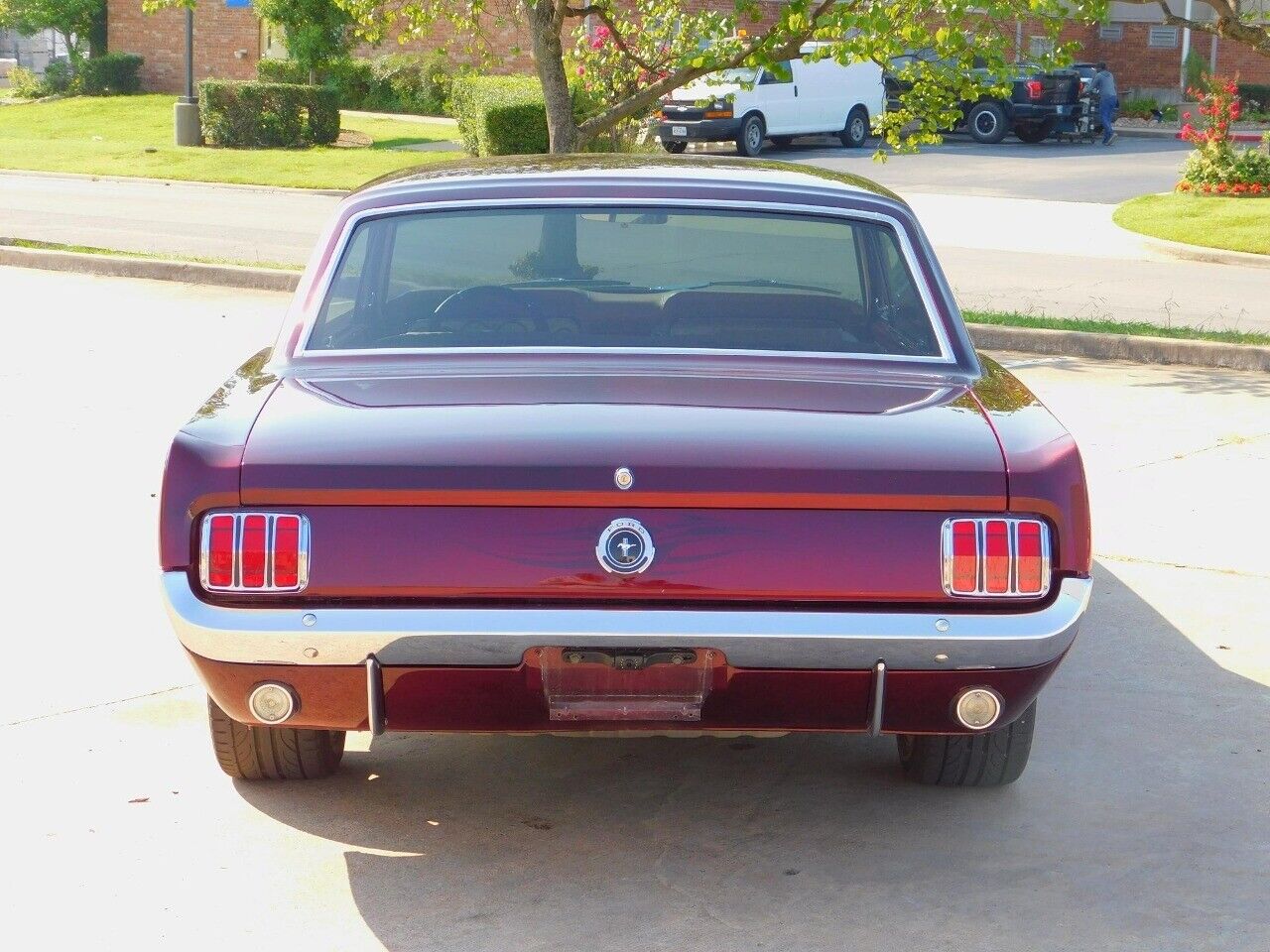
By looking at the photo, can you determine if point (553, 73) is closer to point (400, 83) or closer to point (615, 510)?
point (615, 510)

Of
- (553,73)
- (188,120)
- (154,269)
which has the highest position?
(553,73)

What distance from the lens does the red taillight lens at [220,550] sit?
143 inches

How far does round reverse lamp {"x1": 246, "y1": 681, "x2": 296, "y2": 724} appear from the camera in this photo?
3.70 metres

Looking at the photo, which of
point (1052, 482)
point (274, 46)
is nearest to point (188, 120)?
point (274, 46)

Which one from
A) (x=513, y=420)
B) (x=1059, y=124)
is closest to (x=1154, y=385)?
(x=513, y=420)

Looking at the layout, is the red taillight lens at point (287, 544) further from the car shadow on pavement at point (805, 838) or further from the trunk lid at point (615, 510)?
the car shadow on pavement at point (805, 838)

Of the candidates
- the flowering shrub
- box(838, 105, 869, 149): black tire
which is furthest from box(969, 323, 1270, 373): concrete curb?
box(838, 105, 869, 149): black tire

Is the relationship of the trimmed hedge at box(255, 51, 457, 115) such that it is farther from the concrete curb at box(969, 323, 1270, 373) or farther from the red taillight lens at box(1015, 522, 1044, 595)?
the red taillight lens at box(1015, 522, 1044, 595)

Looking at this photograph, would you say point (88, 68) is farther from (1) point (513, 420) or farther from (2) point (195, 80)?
→ (1) point (513, 420)

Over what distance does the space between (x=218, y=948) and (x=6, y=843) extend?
2.64ft

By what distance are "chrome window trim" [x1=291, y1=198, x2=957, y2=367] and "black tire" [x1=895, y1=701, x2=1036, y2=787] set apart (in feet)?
Answer: 3.09

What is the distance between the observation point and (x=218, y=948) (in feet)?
11.8

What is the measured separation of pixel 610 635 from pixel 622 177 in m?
1.78

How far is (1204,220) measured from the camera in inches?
806
